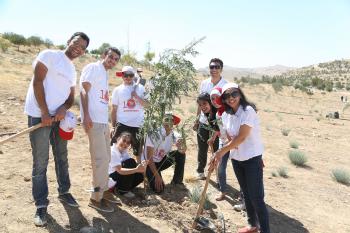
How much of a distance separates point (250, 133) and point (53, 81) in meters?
2.19

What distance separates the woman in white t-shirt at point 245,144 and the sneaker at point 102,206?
1.37 m

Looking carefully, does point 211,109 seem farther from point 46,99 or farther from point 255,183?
point 46,99

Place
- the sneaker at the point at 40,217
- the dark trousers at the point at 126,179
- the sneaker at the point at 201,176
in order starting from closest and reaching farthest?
1. the sneaker at the point at 40,217
2. the dark trousers at the point at 126,179
3. the sneaker at the point at 201,176

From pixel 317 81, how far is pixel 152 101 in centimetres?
4292

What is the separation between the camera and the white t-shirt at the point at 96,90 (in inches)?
184

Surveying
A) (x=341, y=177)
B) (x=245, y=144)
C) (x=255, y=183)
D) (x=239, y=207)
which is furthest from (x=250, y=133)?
(x=341, y=177)

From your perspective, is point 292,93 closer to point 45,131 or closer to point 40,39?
point 40,39

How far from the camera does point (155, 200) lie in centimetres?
575

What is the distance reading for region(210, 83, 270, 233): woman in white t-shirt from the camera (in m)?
4.54

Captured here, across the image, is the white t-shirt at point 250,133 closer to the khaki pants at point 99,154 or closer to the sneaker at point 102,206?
the khaki pants at point 99,154

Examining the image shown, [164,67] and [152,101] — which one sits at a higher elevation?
[164,67]

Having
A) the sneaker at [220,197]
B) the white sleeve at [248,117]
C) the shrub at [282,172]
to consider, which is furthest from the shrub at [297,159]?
the white sleeve at [248,117]

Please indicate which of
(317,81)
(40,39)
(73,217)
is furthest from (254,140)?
(317,81)

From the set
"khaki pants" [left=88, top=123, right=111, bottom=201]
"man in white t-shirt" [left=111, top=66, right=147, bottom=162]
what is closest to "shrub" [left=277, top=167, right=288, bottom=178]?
"man in white t-shirt" [left=111, top=66, right=147, bottom=162]
